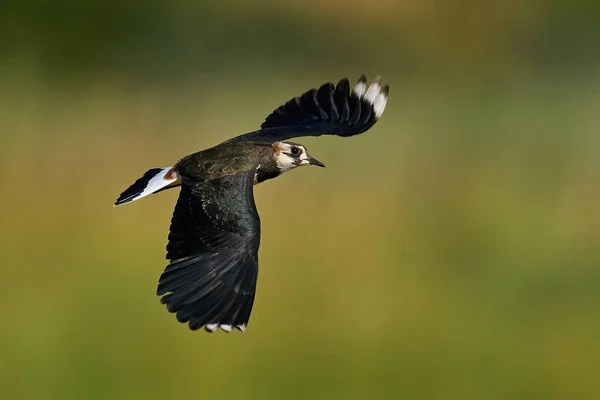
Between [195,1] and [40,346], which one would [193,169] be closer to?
[40,346]

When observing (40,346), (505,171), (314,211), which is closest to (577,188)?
(505,171)

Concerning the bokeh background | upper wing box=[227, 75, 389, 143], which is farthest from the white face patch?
the bokeh background

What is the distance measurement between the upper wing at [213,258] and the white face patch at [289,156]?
0.58 metres

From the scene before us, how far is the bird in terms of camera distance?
6.41 meters

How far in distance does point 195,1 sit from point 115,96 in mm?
4549

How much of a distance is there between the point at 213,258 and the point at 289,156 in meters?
1.19

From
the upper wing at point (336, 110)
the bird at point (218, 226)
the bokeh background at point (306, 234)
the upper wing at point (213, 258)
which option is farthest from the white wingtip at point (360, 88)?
the bokeh background at point (306, 234)

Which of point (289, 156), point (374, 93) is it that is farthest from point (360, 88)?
point (289, 156)

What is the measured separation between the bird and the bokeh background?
2.61 m

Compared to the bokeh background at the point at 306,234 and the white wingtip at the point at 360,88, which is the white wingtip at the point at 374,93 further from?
the bokeh background at the point at 306,234

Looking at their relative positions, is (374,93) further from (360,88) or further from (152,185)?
(152,185)

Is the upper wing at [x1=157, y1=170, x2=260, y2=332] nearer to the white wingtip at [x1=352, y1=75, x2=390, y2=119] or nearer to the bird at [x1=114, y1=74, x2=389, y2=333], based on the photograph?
the bird at [x1=114, y1=74, x2=389, y2=333]

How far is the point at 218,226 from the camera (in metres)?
6.67

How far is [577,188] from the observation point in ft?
43.8
